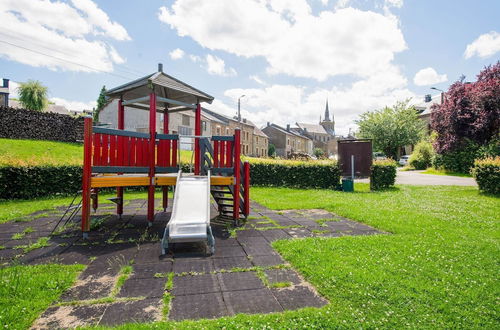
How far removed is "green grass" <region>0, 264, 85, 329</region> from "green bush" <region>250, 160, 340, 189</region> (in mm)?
11534

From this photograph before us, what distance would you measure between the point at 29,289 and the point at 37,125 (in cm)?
2254

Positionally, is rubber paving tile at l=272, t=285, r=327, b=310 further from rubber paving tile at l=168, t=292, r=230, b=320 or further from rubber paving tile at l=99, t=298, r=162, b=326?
rubber paving tile at l=99, t=298, r=162, b=326

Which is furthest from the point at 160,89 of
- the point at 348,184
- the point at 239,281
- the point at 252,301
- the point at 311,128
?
the point at 311,128

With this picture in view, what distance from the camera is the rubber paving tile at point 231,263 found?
13.6 ft

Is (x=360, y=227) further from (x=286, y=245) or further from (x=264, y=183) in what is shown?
(x=264, y=183)

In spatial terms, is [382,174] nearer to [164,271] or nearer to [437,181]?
[437,181]

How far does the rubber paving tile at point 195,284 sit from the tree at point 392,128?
127 ft

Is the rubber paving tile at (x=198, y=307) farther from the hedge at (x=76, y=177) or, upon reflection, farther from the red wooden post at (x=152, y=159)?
the hedge at (x=76, y=177)

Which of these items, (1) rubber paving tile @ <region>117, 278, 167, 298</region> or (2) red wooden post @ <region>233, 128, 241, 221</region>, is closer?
(1) rubber paving tile @ <region>117, 278, 167, 298</region>

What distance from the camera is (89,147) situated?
563 centimetres

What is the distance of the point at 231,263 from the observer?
426 cm

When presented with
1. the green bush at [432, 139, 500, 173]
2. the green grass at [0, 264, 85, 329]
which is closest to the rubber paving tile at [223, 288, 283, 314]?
the green grass at [0, 264, 85, 329]

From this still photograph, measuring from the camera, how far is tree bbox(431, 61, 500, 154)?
20314 mm

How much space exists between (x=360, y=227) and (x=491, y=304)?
11.6 ft
